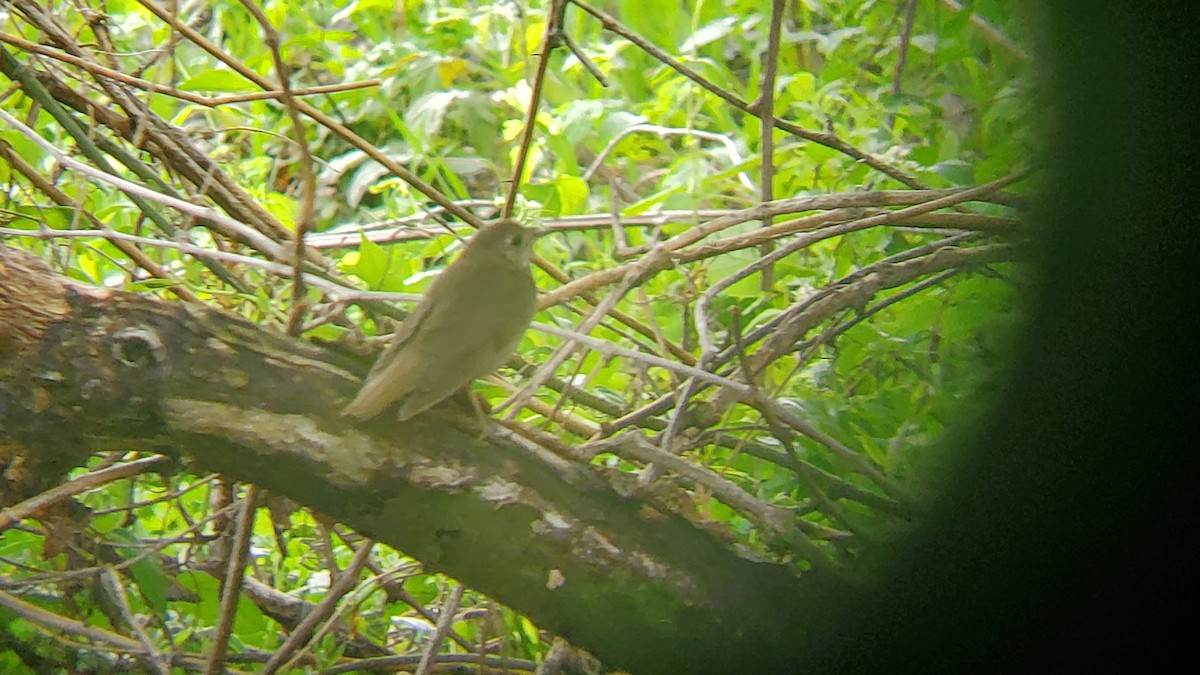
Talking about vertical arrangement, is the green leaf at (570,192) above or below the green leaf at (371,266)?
above

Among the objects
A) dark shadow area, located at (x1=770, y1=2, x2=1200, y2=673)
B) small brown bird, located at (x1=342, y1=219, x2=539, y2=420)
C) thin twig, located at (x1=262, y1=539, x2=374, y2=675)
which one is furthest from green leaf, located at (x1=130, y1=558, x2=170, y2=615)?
dark shadow area, located at (x1=770, y1=2, x2=1200, y2=673)

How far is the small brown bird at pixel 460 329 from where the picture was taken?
86 cm

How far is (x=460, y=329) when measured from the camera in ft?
3.03

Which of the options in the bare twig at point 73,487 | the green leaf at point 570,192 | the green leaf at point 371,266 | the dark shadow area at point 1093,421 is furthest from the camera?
the green leaf at point 570,192

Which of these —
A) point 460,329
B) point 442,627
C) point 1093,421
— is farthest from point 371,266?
point 1093,421

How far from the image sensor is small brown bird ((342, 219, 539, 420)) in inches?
33.9

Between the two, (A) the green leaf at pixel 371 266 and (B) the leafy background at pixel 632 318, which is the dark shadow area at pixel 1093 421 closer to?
(B) the leafy background at pixel 632 318

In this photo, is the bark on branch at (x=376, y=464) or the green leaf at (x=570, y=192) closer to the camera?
the bark on branch at (x=376, y=464)

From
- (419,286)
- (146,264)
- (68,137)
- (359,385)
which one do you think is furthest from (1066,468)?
(68,137)

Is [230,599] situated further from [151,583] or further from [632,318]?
[632,318]

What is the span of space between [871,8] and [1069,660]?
40.8 inches

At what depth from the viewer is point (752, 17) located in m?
1.88

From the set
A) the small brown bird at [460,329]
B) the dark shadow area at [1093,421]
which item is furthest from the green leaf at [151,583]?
the dark shadow area at [1093,421]

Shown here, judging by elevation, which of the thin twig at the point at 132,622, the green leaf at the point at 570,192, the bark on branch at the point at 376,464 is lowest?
the thin twig at the point at 132,622
